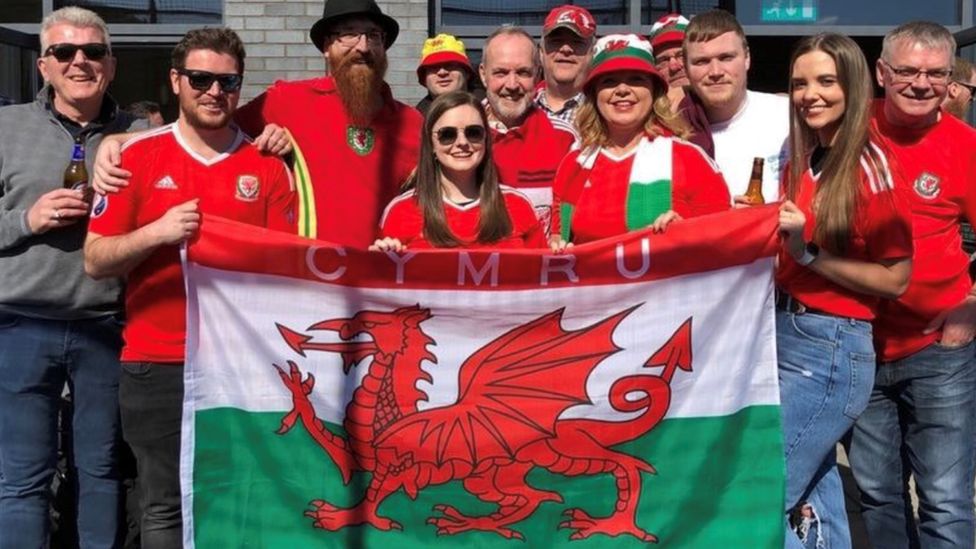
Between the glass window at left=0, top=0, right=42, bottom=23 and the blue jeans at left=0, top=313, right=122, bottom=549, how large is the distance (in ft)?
18.2

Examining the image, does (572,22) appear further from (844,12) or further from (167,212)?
(844,12)

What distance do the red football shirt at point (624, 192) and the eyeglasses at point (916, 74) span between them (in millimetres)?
695

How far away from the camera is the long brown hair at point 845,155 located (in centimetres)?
362

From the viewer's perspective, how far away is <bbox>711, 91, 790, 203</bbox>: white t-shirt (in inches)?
169

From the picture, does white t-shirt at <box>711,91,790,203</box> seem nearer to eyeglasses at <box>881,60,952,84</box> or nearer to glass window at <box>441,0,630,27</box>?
eyeglasses at <box>881,60,952,84</box>

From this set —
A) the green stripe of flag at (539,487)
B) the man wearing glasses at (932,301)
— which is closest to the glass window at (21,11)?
the green stripe of flag at (539,487)

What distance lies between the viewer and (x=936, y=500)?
408 cm

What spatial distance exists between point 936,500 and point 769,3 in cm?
591

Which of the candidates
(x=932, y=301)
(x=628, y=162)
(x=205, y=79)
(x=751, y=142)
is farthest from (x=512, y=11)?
(x=932, y=301)

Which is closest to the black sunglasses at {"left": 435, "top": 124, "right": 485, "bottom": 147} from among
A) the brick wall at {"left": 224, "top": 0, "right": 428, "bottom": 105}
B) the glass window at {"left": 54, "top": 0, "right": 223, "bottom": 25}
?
the brick wall at {"left": 224, "top": 0, "right": 428, "bottom": 105}

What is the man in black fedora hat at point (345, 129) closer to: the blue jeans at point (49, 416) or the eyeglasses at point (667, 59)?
the blue jeans at point (49, 416)

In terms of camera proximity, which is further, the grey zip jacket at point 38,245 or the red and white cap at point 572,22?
the red and white cap at point 572,22

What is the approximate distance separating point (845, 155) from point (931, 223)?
0.56 m

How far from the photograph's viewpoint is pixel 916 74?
3934mm
